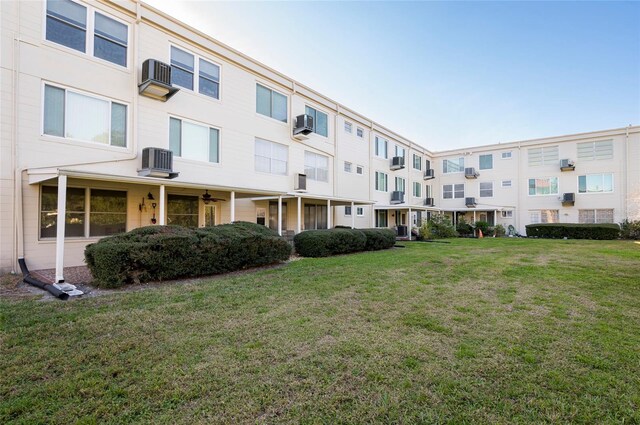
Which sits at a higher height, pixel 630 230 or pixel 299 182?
pixel 299 182

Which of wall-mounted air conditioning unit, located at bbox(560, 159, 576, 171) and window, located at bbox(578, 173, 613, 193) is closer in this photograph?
window, located at bbox(578, 173, 613, 193)

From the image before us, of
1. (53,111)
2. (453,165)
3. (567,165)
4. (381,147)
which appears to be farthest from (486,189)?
(53,111)

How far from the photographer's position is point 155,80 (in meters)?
9.84

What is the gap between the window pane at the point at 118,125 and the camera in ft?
31.9

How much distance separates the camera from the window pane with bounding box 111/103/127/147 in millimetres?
9734

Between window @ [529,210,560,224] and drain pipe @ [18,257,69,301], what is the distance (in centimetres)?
3022

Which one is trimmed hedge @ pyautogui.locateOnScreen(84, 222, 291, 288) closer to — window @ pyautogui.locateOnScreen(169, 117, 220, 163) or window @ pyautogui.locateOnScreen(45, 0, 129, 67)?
window @ pyautogui.locateOnScreen(169, 117, 220, 163)

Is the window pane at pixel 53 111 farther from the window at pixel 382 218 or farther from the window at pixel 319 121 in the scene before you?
the window at pixel 382 218

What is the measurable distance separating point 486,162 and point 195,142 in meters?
26.0

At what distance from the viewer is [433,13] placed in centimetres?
1359

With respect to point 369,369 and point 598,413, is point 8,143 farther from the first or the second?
point 598,413

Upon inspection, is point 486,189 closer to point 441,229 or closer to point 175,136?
point 441,229

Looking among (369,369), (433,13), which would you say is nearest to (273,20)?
(433,13)

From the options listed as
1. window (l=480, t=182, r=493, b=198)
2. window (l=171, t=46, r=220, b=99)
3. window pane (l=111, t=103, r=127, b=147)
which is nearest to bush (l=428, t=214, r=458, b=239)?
window (l=480, t=182, r=493, b=198)
